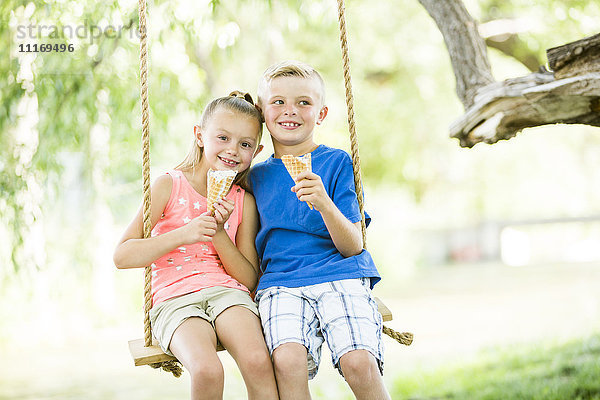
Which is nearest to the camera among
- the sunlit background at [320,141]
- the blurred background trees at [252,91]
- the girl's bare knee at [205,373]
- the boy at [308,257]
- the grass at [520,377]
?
the girl's bare knee at [205,373]

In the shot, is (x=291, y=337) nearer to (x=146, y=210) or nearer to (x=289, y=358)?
(x=289, y=358)

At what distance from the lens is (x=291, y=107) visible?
2.40 m

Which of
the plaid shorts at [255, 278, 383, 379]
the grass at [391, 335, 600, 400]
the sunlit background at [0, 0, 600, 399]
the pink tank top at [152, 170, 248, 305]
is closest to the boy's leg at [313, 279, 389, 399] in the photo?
the plaid shorts at [255, 278, 383, 379]

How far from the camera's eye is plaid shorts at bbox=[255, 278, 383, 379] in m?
2.14

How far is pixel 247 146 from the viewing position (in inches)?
95.7

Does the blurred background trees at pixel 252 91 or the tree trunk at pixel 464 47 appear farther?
the blurred background trees at pixel 252 91

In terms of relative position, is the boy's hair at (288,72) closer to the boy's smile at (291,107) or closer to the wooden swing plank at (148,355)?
the boy's smile at (291,107)

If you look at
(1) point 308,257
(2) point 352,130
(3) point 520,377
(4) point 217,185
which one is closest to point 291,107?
(2) point 352,130

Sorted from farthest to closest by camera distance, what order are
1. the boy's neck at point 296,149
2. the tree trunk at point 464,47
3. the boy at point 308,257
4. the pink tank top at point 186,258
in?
the tree trunk at point 464,47 < the boy's neck at point 296,149 < the pink tank top at point 186,258 < the boy at point 308,257

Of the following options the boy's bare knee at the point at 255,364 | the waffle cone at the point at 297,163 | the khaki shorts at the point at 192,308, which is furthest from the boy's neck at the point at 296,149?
the boy's bare knee at the point at 255,364

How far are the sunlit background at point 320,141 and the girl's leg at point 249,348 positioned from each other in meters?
2.70

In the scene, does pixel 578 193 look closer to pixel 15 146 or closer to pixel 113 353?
pixel 113 353

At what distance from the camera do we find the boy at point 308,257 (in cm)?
211

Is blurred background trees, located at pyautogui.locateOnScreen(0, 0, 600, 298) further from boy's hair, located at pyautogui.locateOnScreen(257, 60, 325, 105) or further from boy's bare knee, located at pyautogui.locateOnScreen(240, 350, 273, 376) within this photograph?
boy's bare knee, located at pyautogui.locateOnScreen(240, 350, 273, 376)
